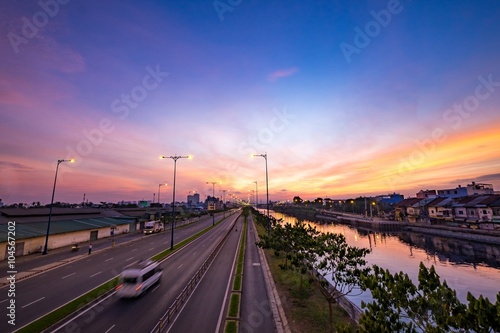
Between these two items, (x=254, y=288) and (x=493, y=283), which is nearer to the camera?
(x=254, y=288)

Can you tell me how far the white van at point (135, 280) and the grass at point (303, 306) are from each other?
13.3 metres

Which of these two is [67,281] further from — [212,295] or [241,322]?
[241,322]

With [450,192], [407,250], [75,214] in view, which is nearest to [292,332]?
[407,250]

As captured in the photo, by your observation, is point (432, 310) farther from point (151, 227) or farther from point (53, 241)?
point (151, 227)

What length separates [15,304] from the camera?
21125 millimetres

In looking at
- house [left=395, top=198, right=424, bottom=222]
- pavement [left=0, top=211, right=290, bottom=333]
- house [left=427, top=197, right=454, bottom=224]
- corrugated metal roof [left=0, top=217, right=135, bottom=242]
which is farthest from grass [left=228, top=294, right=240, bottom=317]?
house [left=395, top=198, right=424, bottom=222]

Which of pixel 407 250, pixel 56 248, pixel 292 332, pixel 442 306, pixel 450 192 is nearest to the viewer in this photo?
pixel 442 306

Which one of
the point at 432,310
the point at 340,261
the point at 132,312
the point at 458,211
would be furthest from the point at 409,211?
the point at 132,312

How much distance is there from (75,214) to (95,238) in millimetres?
14002

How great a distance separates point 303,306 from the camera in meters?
21.7

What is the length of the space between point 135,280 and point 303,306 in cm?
1562

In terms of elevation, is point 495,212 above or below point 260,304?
above

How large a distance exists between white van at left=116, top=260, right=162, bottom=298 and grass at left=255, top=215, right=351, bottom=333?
13301mm

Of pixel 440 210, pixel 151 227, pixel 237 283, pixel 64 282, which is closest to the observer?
pixel 237 283
